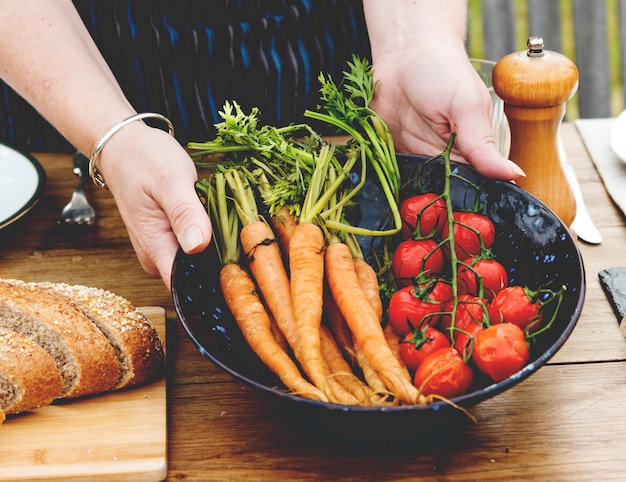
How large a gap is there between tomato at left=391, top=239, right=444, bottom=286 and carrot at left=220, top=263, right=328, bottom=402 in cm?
21

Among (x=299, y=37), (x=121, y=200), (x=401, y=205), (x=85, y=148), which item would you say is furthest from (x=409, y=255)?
(x=299, y=37)

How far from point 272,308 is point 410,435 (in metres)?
0.32

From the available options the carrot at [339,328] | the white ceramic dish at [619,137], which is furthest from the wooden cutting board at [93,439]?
the white ceramic dish at [619,137]

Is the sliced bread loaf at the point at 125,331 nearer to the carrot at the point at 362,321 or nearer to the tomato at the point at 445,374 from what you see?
the carrot at the point at 362,321

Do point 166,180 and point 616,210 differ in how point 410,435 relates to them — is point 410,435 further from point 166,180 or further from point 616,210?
point 616,210

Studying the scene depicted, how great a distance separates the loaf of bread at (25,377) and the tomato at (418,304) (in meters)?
0.49

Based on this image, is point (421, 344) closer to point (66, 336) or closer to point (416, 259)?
point (416, 259)

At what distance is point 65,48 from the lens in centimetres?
135

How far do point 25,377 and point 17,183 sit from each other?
0.67 meters

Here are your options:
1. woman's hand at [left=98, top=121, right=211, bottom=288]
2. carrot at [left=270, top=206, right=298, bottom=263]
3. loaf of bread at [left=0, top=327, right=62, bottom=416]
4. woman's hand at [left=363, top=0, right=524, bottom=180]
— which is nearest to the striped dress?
woman's hand at [left=363, top=0, right=524, bottom=180]

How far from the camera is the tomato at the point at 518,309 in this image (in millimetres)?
1019

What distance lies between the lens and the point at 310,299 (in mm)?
1112

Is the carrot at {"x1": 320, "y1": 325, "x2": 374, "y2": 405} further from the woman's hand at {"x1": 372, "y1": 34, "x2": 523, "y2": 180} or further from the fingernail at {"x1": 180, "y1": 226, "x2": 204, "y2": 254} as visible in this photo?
the woman's hand at {"x1": 372, "y1": 34, "x2": 523, "y2": 180}

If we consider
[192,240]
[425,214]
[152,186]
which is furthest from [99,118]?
[425,214]
